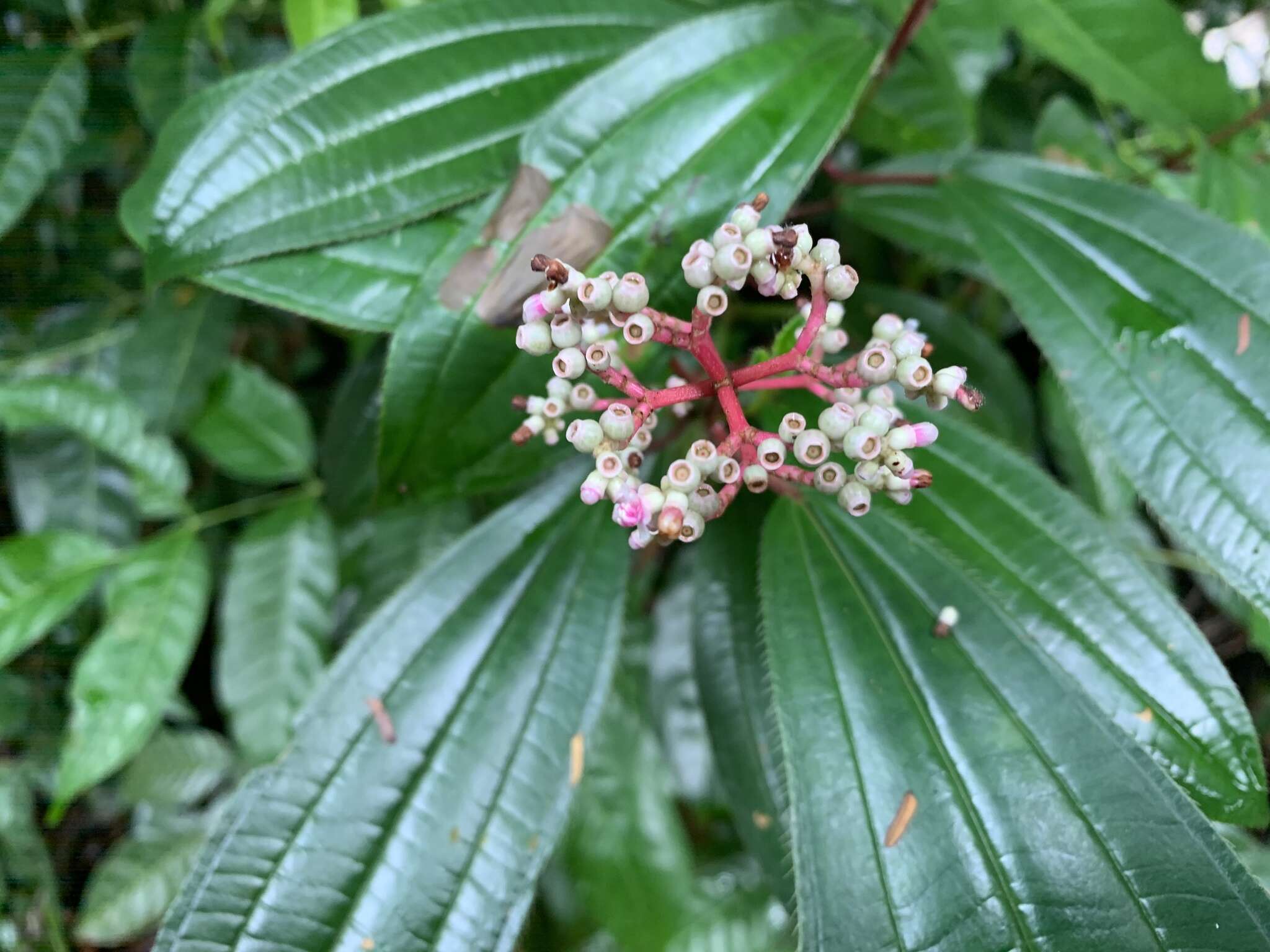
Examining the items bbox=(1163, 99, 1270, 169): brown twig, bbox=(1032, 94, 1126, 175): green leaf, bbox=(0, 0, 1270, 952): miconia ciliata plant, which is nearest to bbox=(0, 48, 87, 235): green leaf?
bbox=(0, 0, 1270, 952): miconia ciliata plant

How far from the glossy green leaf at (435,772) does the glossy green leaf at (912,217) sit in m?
0.54

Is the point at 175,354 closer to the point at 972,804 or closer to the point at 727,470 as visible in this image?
the point at 727,470

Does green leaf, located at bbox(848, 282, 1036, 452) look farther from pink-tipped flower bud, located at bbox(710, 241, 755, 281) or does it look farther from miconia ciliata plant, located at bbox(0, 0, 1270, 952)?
pink-tipped flower bud, located at bbox(710, 241, 755, 281)

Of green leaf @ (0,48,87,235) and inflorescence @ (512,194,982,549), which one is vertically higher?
green leaf @ (0,48,87,235)

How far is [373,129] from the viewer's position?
2.28ft

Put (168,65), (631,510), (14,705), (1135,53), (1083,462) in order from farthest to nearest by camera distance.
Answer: (1083,462) < (14,705) < (168,65) < (1135,53) < (631,510)

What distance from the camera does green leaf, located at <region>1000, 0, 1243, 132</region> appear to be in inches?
30.9

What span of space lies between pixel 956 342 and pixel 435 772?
86cm

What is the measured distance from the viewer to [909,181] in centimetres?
87

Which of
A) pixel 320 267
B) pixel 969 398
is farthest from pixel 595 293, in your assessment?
pixel 320 267

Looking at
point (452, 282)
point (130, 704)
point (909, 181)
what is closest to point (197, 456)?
point (130, 704)

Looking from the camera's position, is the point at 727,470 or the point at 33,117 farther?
the point at 33,117

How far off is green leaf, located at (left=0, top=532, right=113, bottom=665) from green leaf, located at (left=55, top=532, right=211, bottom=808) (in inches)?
1.4

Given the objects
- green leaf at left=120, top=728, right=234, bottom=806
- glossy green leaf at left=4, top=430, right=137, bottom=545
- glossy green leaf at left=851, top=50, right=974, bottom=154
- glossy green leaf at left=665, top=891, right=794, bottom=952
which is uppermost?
glossy green leaf at left=851, top=50, right=974, bottom=154
